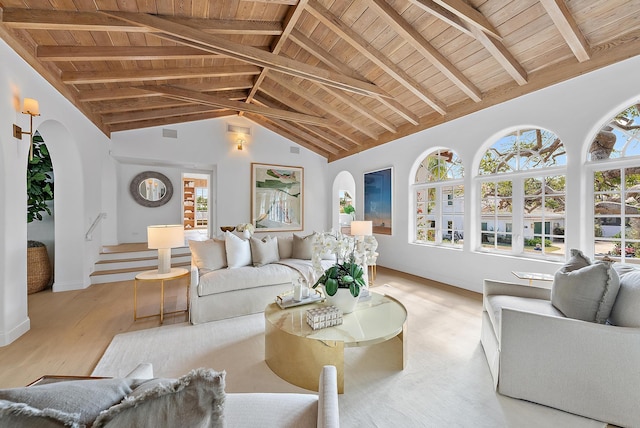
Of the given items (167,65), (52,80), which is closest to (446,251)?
(167,65)

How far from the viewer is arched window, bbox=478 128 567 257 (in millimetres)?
3355

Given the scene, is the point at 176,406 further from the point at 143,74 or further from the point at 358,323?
the point at 143,74

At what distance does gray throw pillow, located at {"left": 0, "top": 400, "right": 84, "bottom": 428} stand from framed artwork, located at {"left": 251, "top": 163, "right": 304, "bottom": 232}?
19.8ft

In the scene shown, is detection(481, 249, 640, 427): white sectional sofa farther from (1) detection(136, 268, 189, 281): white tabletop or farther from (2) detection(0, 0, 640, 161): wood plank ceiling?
(1) detection(136, 268, 189, 281): white tabletop

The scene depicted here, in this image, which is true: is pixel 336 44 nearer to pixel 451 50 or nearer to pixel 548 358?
pixel 451 50

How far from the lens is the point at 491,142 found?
3.91 meters

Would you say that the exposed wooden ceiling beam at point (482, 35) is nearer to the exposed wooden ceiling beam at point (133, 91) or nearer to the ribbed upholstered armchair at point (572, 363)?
the ribbed upholstered armchair at point (572, 363)

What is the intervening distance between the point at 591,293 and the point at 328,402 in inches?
71.1

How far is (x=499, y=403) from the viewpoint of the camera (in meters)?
1.71

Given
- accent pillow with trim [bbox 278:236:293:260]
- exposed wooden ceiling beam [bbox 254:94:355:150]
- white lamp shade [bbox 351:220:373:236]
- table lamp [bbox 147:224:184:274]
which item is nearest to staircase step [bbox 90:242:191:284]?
table lamp [bbox 147:224:184:274]

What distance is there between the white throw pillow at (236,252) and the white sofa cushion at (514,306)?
265 cm

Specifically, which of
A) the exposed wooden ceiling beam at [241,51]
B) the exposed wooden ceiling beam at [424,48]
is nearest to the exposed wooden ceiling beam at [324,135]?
the exposed wooden ceiling beam at [241,51]

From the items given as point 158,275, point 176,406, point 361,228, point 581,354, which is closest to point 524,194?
point 361,228

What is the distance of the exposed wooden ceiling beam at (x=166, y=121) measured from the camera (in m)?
5.34
